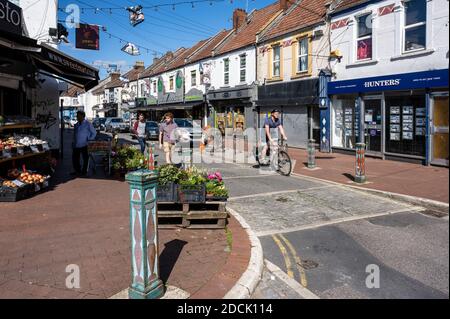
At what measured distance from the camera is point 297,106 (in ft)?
67.8

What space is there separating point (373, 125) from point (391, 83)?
1909 mm

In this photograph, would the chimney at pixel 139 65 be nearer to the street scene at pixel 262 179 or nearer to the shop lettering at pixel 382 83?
the street scene at pixel 262 179

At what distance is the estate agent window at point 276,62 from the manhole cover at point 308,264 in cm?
1848

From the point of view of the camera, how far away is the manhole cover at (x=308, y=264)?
15.3ft

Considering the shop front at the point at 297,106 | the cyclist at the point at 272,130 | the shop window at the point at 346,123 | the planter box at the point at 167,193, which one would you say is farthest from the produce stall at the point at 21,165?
the shop front at the point at 297,106

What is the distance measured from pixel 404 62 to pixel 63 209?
12581 mm

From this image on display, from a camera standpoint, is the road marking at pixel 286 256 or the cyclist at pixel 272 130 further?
the cyclist at pixel 272 130

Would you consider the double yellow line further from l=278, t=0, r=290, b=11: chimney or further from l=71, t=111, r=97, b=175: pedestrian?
l=278, t=0, r=290, b=11: chimney

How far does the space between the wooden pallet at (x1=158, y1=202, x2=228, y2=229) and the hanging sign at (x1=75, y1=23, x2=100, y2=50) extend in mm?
13154

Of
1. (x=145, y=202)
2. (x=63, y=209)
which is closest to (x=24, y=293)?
(x=145, y=202)

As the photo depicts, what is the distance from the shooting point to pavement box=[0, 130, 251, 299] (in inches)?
156

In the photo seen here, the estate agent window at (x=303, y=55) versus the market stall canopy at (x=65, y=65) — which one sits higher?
the estate agent window at (x=303, y=55)

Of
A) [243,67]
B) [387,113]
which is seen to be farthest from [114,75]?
[387,113]

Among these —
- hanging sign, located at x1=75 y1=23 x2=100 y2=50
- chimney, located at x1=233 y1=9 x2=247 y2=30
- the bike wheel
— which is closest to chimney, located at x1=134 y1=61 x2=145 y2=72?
chimney, located at x1=233 y1=9 x2=247 y2=30
